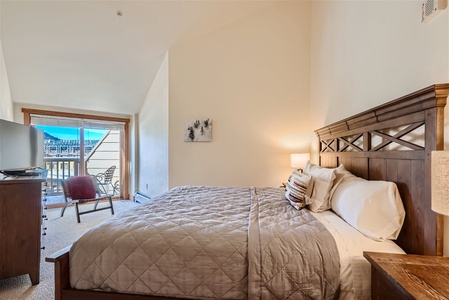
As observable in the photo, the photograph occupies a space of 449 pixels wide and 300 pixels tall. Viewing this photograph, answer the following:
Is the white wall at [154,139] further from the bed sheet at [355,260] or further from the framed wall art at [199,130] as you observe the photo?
the bed sheet at [355,260]

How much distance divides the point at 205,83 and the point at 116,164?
3.08 metres

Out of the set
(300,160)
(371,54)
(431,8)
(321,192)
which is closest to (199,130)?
(300,160)

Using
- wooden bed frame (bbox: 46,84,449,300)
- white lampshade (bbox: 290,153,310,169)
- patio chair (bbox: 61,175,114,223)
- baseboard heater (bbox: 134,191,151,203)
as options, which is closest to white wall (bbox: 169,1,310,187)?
white lampshade (bbox: 290,153,310,169)

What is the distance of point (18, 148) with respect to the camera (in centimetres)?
302

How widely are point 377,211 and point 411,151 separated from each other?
15.6 inches

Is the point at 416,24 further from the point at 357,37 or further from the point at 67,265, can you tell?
the point at 67,265

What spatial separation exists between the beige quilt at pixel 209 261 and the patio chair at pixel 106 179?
4334mm

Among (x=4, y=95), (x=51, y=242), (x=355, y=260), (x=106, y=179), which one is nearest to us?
(x=355, y=260)

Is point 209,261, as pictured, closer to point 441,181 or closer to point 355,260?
point 355,260

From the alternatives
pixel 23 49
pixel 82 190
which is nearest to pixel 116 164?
pixel 82 190

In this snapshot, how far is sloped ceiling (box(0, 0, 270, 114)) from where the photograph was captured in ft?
9.39

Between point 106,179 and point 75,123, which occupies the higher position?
point 75,123

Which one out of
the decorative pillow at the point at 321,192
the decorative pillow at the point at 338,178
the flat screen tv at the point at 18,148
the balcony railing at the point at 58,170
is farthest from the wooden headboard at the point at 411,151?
the balcony railing at the point at 58,170

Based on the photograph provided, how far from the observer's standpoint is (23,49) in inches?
125
